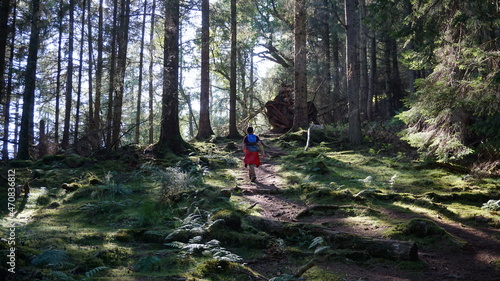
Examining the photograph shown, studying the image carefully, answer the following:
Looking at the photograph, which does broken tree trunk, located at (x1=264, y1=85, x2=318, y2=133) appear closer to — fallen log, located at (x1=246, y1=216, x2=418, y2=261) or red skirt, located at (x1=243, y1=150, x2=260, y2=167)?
red skirt, located at (x1=243, y1=150, x2=260, y2=167)

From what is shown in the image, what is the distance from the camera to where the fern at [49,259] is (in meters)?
3.83

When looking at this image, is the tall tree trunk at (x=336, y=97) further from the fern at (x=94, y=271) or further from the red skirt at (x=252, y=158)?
the fern at (x=94, y=271)

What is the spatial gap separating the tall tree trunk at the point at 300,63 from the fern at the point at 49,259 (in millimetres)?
16377

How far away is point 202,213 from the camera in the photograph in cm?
697

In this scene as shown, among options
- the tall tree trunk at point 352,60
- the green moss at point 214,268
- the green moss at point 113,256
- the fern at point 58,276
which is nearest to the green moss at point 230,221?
the green moss at point 214,268

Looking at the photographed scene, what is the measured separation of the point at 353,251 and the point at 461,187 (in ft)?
16.2

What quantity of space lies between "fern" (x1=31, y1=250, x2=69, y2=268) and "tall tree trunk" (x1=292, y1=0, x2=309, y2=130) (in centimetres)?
1638

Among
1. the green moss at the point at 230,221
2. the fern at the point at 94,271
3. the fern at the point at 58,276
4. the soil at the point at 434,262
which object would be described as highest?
the green moss at the point at 230,221

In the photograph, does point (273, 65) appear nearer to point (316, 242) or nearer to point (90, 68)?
point (90, 68)

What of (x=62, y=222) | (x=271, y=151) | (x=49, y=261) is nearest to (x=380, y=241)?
(x=49, y=261)

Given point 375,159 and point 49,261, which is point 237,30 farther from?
point 49,261

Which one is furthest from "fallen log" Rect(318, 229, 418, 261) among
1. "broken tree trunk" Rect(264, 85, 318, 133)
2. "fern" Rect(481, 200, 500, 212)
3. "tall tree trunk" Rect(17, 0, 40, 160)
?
"broken tree trunk" Rect(264, 85, 318, 133)

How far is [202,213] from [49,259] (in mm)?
3322

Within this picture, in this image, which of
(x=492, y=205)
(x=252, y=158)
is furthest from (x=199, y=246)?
(x=252, y=158)
